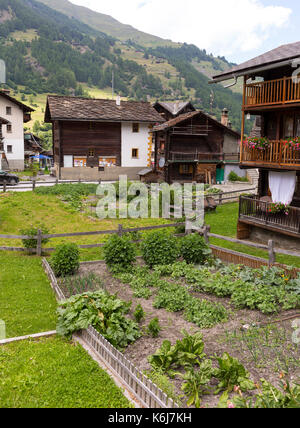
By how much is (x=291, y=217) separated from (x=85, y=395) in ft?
41.6

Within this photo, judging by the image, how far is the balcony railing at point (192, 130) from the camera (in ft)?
127

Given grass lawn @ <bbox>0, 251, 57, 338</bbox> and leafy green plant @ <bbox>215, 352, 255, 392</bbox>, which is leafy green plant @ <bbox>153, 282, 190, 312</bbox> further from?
leafy green plant @ <bbox>215, 352, 255, 392</bbox>

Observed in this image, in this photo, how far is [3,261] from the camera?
1405 centimetres

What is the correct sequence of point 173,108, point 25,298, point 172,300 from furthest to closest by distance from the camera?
point 173,108 → point 25,298 → point 172,300

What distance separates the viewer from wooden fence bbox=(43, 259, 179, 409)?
5645mm

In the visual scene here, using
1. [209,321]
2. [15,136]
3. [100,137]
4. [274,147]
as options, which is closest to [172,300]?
[209,321]

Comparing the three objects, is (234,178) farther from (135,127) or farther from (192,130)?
(135,127)

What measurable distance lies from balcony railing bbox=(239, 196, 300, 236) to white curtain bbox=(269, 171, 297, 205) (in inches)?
25.4

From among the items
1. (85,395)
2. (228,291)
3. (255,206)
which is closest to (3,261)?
(228,291)

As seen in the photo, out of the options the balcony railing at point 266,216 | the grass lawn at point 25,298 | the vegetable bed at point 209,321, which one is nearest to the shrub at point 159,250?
the vegetable bed at point 209,321

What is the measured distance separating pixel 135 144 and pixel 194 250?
1218 inches

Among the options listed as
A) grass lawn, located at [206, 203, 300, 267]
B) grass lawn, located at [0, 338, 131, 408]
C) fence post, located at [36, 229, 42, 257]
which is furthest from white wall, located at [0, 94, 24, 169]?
grass lawn, located at [0, 338, 131, 408]

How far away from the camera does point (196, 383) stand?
20.9 ft

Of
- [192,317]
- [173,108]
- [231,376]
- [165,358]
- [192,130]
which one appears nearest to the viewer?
[231,376]
